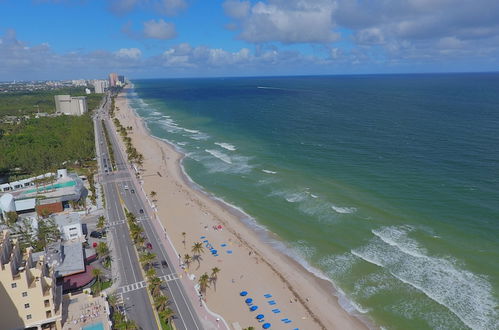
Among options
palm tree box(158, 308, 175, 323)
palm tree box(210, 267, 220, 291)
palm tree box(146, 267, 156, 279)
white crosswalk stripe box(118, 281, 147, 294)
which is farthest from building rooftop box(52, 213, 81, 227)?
palm tree box(158, 308, 175, 323)

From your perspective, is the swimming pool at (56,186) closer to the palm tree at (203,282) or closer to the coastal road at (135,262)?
the coastal road at (135,262)

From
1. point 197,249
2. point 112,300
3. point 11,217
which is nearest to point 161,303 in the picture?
point 112,300

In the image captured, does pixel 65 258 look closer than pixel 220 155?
Yes

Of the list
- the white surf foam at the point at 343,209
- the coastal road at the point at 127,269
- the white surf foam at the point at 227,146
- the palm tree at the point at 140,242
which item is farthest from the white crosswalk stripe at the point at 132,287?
the white surf foam at the point at 227,146

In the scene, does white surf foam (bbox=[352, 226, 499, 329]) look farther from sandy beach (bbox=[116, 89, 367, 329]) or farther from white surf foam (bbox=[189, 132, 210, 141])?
white surf foam (bbox=[189, 132, 210, 141])

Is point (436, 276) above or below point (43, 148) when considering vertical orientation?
below

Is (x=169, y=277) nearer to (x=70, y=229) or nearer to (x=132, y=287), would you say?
(x=132, y=287)
